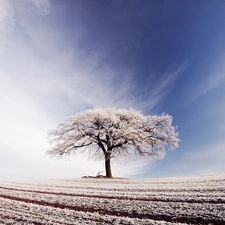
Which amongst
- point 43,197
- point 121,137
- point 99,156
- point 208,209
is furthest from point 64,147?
point 208,209

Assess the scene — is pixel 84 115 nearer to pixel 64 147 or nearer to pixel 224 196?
pixel 64 147

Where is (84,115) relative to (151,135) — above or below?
above

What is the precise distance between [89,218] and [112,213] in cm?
130

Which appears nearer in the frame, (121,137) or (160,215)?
(160,215)

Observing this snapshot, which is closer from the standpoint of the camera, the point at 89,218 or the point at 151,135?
Result: the point at 89,218

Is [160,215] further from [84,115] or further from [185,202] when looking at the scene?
[84,115]

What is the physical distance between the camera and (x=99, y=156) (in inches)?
1522

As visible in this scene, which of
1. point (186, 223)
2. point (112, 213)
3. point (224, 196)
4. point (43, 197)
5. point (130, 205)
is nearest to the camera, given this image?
point (186, 223)

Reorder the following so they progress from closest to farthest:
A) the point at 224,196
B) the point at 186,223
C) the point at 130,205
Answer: the point at 186,223, the point at 130,205, the point at 224,196

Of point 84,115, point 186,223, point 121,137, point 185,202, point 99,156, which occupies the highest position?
point 84,115

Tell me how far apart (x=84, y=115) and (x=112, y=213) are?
29239 mm

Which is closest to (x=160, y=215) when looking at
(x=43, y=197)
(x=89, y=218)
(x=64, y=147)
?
(x=89, y=218)

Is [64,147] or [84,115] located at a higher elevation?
[84,115]

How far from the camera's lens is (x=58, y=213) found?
35.7 feet
